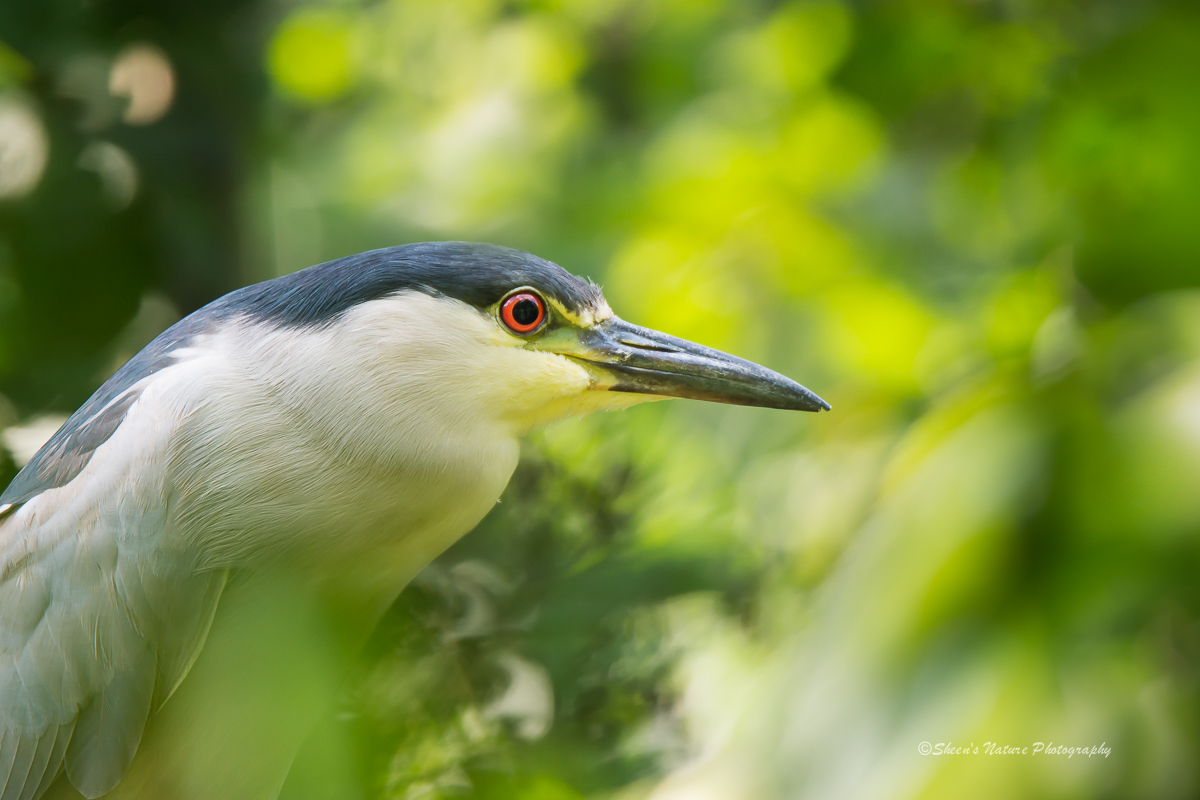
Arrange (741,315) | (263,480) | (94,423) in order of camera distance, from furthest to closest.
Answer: (741,315), (94,423), (263,480)

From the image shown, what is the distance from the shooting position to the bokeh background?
46.3 inches

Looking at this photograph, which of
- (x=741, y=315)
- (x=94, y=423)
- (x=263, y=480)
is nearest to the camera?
(x=263, y=480)

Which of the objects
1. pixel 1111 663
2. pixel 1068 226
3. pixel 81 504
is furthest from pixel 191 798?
pixel 1068 226

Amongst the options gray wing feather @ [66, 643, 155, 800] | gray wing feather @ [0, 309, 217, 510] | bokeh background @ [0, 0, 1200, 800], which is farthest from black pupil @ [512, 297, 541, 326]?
gray wing feather @ [66, 643, 155, 800]

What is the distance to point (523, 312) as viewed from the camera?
124cm

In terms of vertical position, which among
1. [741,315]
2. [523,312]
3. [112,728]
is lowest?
[112,728]

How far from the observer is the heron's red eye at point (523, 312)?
1.23m

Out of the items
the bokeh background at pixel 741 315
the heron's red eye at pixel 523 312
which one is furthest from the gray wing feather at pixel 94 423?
the heron's red eye at pixel 523 312

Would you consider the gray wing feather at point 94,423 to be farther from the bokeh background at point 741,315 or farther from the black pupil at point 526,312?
the black pupil at point 526,312

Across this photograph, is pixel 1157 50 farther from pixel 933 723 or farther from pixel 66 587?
pixel 66 587

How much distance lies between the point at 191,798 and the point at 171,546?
0.48 m

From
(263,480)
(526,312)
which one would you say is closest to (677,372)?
(526,312)

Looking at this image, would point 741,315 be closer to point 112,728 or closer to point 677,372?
point 677,372

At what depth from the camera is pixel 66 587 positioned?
1220 millimetres
